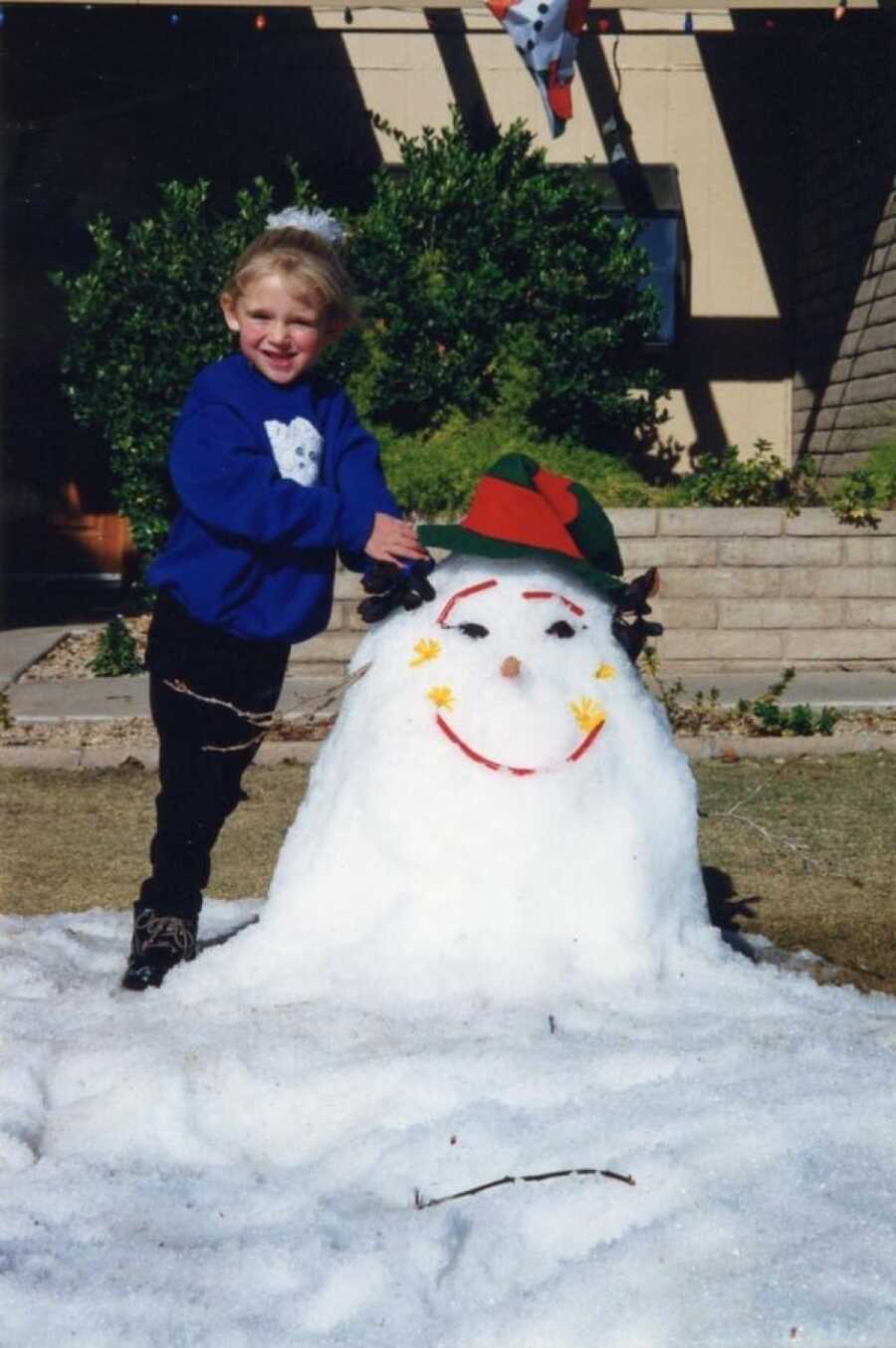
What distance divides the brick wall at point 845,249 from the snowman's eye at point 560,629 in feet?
23.9

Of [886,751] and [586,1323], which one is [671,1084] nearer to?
[586,1323]

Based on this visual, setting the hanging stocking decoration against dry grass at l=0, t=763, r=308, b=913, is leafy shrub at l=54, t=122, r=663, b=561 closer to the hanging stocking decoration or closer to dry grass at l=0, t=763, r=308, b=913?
the hanging stocking decoration

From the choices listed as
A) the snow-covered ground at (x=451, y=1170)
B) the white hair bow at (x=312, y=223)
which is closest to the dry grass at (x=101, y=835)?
the snow-covered ground at (x=451, y=1170)

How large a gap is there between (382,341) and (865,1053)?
7692 mm

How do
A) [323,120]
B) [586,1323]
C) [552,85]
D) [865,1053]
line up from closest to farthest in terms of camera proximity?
1. [586,1323]
2. [865,1053]
3. [552,85]
4. [323,120]

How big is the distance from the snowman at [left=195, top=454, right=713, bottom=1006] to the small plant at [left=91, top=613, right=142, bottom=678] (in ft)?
18.1

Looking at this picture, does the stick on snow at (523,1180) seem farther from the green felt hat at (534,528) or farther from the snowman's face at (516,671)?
the green felt hat at (534,528)

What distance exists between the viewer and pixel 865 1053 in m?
3.06

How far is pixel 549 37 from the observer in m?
9.22

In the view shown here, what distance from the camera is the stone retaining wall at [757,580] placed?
344 inches

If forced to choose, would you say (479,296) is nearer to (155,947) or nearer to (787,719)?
(787,719)

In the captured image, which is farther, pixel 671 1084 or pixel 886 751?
pixel 886 751

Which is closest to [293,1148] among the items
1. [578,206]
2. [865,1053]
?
[865,1053]

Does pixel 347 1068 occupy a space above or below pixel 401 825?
below
